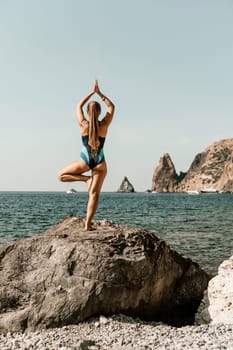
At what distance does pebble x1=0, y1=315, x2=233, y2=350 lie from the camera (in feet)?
22.6

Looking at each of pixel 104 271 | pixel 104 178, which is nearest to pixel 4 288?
pixel 104 271

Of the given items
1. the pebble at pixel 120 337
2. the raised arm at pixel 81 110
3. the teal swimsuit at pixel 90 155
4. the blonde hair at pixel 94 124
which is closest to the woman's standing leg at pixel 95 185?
the teal swimsuit at pixel 90 155

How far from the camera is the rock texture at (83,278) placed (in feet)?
27.6

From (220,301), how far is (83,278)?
292 cm

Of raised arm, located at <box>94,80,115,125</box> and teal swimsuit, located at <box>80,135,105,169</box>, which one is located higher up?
raised arm, located at <box>94,80,115,125</box>

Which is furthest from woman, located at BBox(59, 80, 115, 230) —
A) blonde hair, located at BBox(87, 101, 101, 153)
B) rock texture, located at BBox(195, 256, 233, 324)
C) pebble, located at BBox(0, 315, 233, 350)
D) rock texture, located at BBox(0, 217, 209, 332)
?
rock texture, located at BBox(195, 256, 233, 324)

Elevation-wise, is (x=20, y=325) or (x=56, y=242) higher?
(x=56, y=242)

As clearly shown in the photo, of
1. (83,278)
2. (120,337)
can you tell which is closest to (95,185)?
(83,278)

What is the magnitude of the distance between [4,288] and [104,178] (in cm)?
322

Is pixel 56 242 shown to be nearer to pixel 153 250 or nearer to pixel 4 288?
pixel 4 288

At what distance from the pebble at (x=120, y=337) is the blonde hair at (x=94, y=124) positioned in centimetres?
372

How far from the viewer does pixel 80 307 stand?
8.34 m

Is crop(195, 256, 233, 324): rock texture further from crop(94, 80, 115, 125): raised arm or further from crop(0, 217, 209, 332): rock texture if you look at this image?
crop(94, 80, 115, 125): raised arm

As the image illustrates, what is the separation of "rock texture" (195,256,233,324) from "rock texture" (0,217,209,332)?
800mm
